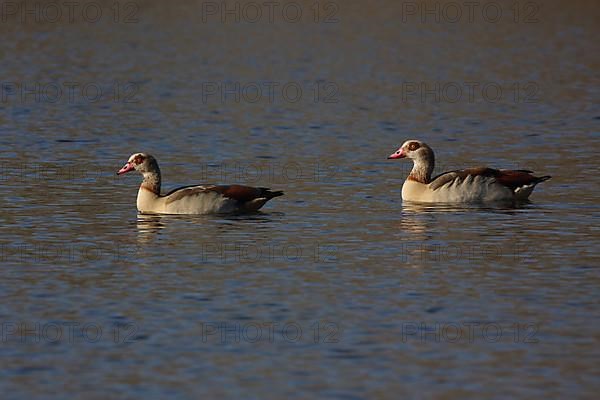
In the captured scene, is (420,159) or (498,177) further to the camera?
(420,159)

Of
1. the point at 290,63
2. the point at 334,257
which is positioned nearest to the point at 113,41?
the point at 290,63

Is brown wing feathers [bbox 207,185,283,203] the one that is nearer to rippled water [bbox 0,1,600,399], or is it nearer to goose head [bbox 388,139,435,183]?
rippled water [bbox 0,1,600,399]

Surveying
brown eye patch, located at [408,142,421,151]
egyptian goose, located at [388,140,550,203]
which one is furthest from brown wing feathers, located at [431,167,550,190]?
brown eye patch, located at [408,142,421,151]

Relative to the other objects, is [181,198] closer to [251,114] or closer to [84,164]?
[84,164]

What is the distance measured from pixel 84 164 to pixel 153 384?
16.9 m

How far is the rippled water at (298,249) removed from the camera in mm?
13703

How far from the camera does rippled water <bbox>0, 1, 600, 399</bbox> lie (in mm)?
13703

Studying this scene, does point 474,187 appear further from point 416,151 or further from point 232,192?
point 232,192

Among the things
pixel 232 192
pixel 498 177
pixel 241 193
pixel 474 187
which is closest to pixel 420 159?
pixel 474 187

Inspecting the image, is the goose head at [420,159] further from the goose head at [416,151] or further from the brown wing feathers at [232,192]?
the brown wing feathers at [232,192]

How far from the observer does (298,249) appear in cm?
1995

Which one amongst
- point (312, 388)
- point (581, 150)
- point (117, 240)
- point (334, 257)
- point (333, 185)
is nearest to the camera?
point (312, 388)

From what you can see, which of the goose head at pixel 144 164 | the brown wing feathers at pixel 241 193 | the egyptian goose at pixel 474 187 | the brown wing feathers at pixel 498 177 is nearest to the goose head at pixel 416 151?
the egyptian goose at pixel 474 187

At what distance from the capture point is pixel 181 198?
75.8ft
